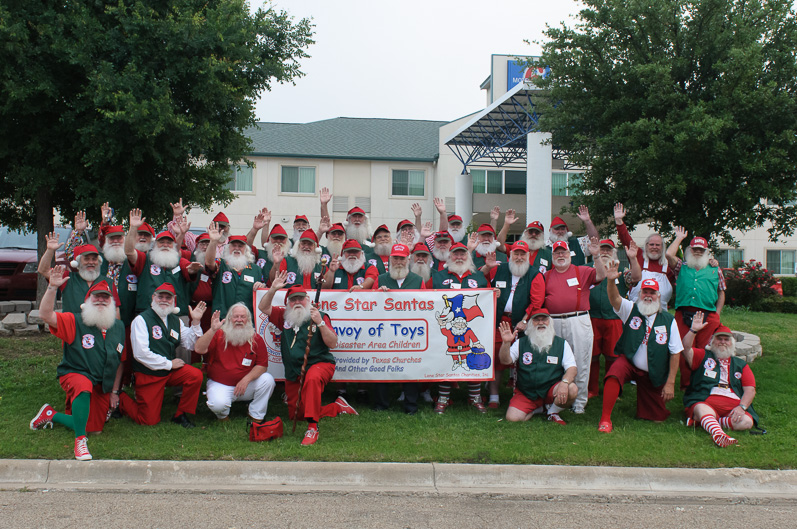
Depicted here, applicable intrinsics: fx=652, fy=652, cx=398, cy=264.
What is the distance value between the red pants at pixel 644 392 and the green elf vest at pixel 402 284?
224 centimetres

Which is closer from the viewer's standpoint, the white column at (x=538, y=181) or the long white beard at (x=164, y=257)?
the long white beard at (x=164, y=257)

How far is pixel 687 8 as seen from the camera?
8609mm

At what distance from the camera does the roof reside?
2834 centimetres

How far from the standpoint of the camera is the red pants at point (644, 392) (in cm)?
673

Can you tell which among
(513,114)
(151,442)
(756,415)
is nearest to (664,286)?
(756,415)

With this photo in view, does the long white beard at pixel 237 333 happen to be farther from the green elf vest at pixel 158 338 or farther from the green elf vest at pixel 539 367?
the green elf vest at pixel 539 367

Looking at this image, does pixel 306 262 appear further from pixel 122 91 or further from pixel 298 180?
pixel 298 180

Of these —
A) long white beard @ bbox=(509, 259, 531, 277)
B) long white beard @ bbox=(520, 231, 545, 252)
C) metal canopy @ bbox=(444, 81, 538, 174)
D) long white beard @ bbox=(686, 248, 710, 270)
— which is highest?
metal canopy @ bbox=(444, 81, 538, 174)

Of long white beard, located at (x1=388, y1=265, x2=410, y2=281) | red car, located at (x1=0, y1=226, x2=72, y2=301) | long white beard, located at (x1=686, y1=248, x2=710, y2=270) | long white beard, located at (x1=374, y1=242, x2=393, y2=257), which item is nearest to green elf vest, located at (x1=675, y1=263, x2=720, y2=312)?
long white beard, located at (x1=686, y1=248, x2=710, y2=270)

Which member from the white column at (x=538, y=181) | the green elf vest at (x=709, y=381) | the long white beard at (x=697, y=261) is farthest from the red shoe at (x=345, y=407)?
the white column at (x=538, y=181)

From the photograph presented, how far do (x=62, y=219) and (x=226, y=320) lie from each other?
7.32m

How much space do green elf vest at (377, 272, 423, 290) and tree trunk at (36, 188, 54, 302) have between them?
6353 mm

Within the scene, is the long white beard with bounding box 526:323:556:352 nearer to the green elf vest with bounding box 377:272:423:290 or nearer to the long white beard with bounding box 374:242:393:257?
the green elf vest with bounding box 377:272:423:290

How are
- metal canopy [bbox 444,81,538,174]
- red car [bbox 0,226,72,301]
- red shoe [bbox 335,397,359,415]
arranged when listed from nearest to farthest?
red shoe [bbox 335,397,359,415]
red car [bbox 0,226,72,301]
metal canopy [bbox 444,81,538,174]
